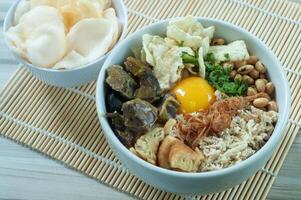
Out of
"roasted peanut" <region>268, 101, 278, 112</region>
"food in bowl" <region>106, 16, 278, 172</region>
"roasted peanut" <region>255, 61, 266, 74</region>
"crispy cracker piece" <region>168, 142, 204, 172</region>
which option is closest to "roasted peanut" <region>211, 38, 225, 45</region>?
"food in bowl" <region>106, 16, 278, 172</region>

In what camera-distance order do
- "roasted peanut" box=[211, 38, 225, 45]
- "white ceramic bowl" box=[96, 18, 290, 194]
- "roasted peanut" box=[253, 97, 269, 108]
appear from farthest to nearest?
1. "roasted peanut" box=[211, 38, 225, 45]
2. "roasted peanut" box=[253, 97, 269, 108]
3. "white ceramic bowl" box=[96, 18, 290, 194]

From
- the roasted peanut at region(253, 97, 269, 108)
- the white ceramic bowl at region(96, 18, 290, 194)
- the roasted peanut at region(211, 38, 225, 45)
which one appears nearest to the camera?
the white ceramic bowl at region(96, 18, 290, 194)

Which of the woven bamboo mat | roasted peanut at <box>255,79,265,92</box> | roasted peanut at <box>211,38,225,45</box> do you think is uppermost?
roasted peanut at <box>211,38,225,45</box>

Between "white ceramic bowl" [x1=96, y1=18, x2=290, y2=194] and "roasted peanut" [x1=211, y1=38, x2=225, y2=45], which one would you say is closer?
"white ceramic bowl" [x1=96, y1=18, x2=290, y2=194]

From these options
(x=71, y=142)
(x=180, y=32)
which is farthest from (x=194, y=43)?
(x=71, y=142)

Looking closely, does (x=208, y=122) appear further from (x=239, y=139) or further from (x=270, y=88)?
(x=270, y=88)

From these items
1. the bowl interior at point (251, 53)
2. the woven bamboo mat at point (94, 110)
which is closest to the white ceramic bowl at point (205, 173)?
the bowl interior at point (251, 53)

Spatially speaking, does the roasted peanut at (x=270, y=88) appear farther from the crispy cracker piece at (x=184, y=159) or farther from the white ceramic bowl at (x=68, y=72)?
the white ceramic bowl at (x=68, y=72)

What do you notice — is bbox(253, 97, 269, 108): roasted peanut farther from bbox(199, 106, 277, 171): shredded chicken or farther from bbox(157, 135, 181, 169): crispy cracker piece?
bbox(157, 135, 181, 169): crispy cracker piece
